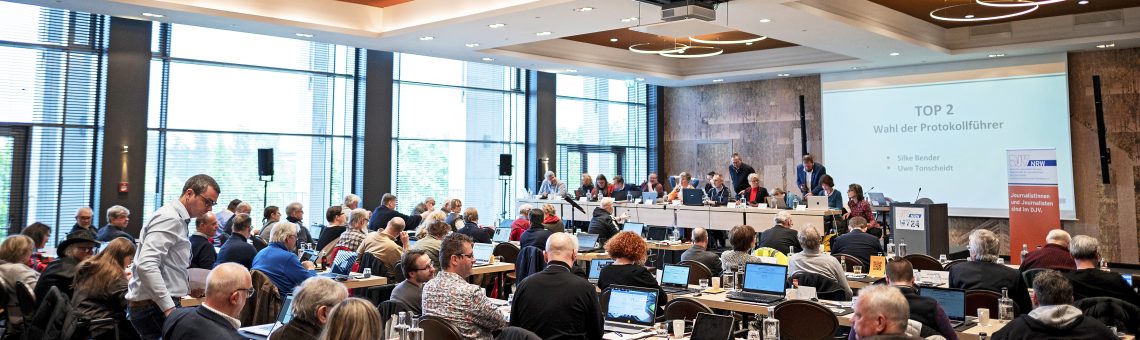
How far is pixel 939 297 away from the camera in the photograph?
192 inches

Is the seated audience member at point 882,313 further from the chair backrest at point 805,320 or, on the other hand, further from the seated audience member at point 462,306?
the seated audience member at point 462,306

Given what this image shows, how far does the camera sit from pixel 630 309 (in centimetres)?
486

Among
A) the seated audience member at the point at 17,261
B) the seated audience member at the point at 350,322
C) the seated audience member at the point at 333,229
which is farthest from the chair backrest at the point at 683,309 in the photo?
the seated audience member at the point at 333,229

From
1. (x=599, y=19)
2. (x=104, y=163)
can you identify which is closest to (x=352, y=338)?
(x=599, y=19)

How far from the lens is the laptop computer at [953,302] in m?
4.82

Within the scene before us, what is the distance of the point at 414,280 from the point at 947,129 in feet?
38.1

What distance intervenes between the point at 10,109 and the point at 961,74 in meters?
14.1

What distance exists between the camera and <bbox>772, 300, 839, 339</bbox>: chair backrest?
15.5 ft

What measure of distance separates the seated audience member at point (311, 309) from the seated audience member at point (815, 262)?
3.87m

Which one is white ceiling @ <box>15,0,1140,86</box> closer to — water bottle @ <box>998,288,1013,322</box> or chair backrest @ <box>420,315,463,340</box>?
water bottle @ <box>998,288,1013,322</box>

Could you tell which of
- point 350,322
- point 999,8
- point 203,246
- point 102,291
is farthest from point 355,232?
point 999,8

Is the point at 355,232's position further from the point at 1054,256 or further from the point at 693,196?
the point at 693,196

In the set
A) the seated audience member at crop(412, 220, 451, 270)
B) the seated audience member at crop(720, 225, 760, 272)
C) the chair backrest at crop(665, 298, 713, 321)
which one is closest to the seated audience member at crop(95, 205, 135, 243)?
the seated audience member at crop(412, 220, 451, 270)

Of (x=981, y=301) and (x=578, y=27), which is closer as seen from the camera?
(x=981, y=301)
